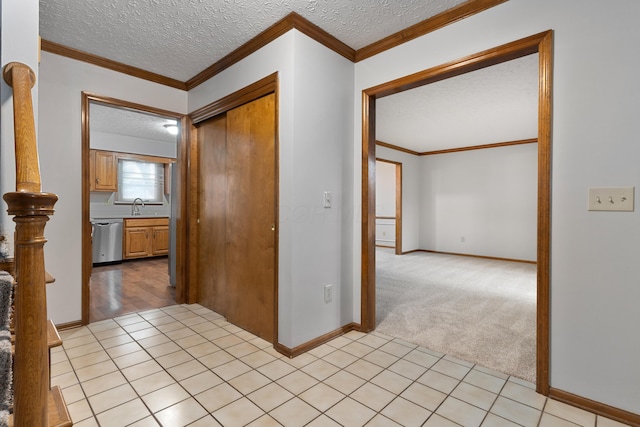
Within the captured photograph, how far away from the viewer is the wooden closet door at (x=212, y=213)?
3.11 meters

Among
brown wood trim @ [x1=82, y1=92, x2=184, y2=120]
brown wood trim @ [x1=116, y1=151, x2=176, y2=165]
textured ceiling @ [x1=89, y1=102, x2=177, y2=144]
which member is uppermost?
textured ceiling @ [x1=89, y1=102, x2=177, y2=144]

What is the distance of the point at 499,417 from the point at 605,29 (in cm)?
205

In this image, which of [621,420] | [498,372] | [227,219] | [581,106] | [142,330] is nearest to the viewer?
[621,420]

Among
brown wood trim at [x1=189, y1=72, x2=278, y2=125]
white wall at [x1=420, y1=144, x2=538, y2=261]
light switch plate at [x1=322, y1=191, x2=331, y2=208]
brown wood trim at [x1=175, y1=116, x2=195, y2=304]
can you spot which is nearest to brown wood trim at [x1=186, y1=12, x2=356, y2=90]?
brown wood trim at [x1=189, y1=72, x2=278, y2=125]

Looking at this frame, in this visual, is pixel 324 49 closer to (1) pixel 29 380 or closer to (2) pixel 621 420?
(1) pixel 29 380

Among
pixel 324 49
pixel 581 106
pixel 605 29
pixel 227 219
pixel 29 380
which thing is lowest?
pixel 29 380

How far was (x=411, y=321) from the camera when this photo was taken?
2947 mm

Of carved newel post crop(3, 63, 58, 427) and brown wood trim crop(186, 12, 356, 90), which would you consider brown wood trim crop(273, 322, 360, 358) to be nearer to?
carved newel post crop(3, 63, 58, 427)

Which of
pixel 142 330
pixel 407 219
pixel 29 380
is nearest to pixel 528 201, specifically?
pixel 407 219

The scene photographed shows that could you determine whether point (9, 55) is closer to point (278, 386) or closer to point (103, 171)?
point (278, 386)

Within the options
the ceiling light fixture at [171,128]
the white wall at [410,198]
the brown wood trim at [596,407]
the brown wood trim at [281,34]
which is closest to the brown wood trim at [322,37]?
the brown wood trim at [281,34]

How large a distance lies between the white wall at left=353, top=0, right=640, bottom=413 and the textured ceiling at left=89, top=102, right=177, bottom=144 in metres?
4.28

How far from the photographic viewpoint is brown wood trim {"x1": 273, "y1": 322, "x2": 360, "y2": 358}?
2.24 meters

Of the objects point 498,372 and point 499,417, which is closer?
point 499,417
